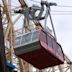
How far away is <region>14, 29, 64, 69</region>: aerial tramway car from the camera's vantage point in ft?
80.4

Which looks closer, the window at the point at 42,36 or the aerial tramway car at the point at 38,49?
the aerial tramway car at the point at 38,49

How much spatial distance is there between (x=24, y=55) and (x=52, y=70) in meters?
29.6

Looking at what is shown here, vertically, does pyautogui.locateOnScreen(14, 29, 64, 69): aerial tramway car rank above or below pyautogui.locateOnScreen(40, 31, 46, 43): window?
below

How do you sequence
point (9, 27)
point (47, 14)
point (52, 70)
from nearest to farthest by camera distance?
point (47, 14) → point (9, 27) → point (52, 70)

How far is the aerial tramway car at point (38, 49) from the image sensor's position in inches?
965

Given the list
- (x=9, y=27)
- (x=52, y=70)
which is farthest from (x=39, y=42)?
(x=52, y=70)

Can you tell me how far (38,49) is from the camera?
2433cm

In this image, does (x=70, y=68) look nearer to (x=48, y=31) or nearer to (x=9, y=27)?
(x=9, y=27)

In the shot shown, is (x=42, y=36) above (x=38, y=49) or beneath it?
above

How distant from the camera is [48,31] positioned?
89.9 feet

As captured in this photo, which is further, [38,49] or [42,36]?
[42,36]

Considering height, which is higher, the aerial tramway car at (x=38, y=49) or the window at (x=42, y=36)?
the window at (x=42, y=36)

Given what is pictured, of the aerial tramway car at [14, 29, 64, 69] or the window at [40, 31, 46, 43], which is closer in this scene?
the aerial tramway car at [14, 29, 64, 69]

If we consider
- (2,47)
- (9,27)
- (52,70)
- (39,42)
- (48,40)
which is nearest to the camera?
(2,47)
